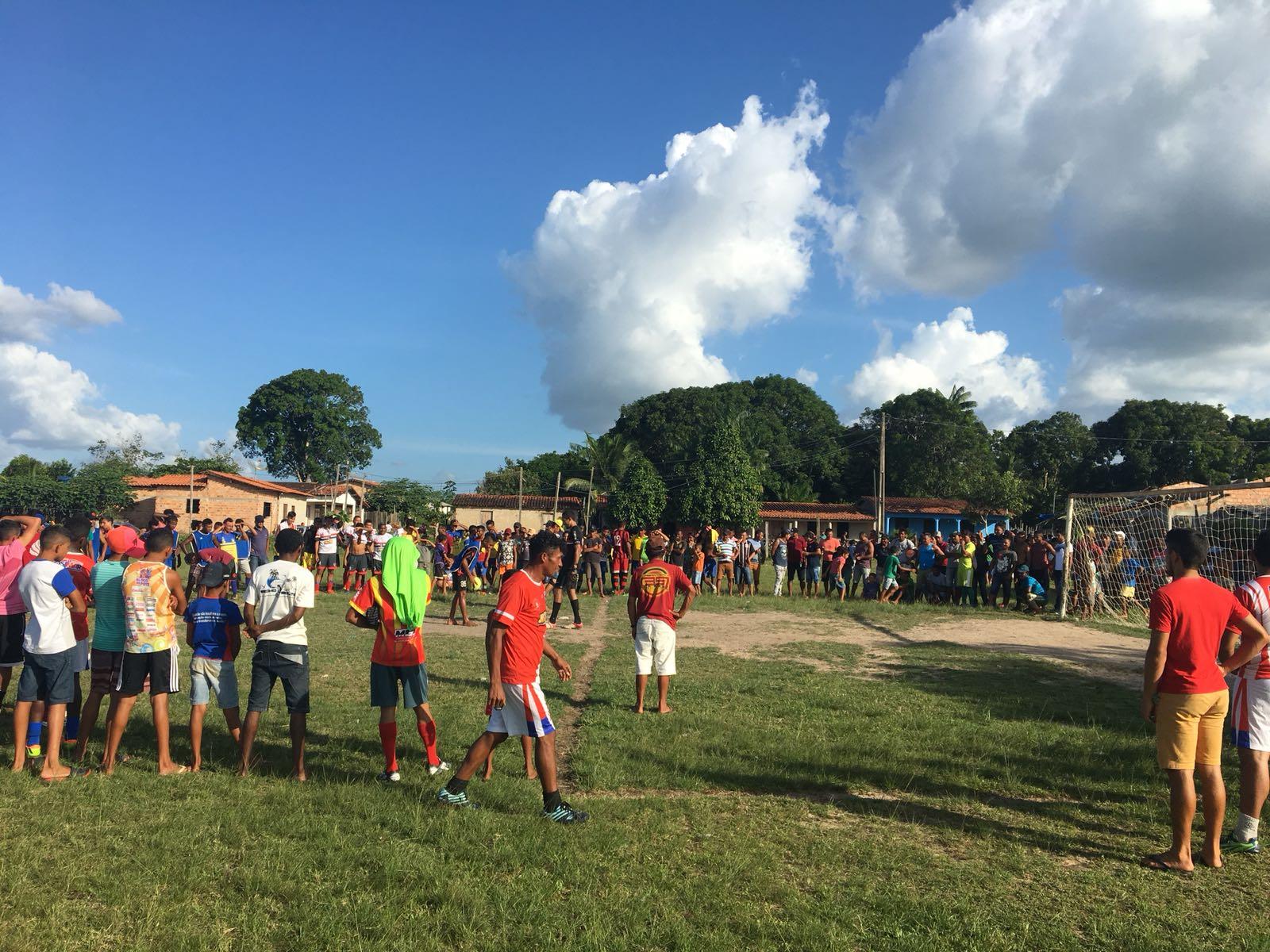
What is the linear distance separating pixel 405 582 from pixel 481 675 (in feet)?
13.6

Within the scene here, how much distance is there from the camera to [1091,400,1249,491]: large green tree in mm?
53500

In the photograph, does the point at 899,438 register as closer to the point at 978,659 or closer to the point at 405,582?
the point at 978,659

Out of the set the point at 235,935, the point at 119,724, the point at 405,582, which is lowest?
the point at 235,935

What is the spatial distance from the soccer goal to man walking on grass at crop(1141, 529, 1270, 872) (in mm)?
13430

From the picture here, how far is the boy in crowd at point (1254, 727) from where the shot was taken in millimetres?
4898

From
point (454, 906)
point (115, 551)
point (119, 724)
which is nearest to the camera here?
point (454, 906)

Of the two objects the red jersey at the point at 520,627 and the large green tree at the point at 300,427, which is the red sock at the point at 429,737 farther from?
the large green tree at the point at 300,427

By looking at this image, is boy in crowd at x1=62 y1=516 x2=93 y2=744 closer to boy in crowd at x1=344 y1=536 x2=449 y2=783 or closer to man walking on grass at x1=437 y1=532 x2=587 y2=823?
boy in crowd at x1=344 y1=536 x2=449 y2=783

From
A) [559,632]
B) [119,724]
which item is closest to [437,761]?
[119,724]

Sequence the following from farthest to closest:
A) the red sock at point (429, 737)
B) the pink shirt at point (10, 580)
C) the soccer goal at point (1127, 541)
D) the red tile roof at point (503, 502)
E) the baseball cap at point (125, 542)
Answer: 1. the red tile roof at point (503, 502)
2. the soccer goal at point (1127, 541)
3. the baseball cap at point (125, 542)
4. the pink shirt at point (10, 580)
5. the red sock at point (429, 737)

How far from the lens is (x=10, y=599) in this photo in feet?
20.5

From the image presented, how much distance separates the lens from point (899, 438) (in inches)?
2277

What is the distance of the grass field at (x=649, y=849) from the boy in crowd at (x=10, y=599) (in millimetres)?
912


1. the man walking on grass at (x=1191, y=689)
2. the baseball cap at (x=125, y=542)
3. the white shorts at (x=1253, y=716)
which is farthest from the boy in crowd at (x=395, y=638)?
the white shorts at (x=1253, y=716)
